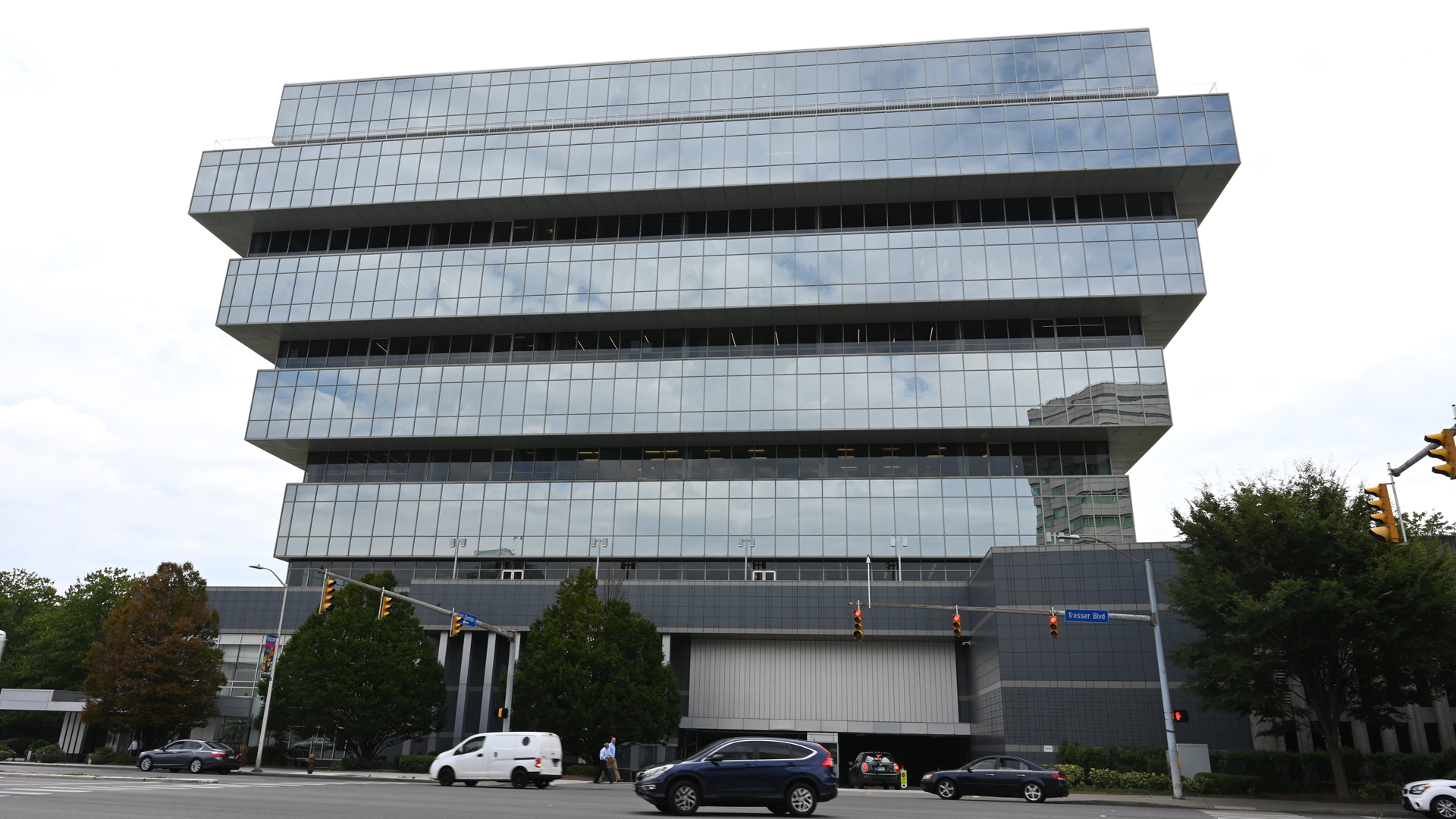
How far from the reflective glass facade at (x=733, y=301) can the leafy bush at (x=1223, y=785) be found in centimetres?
2530

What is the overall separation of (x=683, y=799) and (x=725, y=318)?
50.3 meters

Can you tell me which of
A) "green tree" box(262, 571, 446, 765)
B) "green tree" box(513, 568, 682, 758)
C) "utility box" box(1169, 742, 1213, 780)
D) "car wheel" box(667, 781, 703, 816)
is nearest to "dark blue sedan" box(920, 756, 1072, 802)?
"utility box" box(1169, 742, 1213, 780)

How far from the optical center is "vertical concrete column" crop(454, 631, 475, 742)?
56.1 meters

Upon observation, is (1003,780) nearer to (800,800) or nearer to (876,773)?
(876,773)

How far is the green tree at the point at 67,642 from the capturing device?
2613 inches

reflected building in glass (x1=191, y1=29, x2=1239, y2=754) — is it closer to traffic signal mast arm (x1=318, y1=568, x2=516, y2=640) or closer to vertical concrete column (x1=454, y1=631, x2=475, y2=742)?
vertical concrete column (x1=454, y1=631, x2=475, y2=742)

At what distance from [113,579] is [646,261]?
4795cm

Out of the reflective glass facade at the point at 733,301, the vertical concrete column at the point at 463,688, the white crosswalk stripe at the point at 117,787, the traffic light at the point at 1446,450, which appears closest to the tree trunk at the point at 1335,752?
the traffic light at the point at 1446,450

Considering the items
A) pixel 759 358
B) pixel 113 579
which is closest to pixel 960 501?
pixel 759 358

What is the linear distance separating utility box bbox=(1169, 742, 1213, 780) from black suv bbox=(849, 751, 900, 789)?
13.3m

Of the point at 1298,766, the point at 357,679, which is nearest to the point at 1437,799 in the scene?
the point at 1298,766

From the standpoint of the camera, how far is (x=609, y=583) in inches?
2105

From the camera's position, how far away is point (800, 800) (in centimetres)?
2158

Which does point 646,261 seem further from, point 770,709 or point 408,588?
point 770,709
